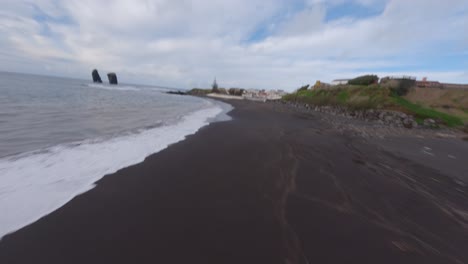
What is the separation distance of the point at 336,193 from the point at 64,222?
4524 mm

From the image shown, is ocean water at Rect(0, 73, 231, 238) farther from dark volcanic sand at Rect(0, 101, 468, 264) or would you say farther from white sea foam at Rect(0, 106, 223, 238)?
dark volcanic sand at Rect(0, 101, 468, 264)

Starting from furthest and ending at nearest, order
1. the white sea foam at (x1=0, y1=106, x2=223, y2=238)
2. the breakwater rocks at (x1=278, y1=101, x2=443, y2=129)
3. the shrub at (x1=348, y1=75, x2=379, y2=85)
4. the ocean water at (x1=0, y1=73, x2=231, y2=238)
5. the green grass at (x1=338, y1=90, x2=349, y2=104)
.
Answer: the shrub at (x1=348, y1=75, x2=379, y2=85)
the green grass at (x1=338, y1=90, x2=349, y2=104)
the breakwater rocks at (x1=278, y1=101, x2=443, y2=129)
the ocean water at (x1=0, y1=73, x2=231, y2=238)
the white sea foam at (x1=0, y1=106, x2=223, y2=238)

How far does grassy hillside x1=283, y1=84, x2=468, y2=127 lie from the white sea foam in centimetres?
2393

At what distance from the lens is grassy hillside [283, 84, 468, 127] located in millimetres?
18597

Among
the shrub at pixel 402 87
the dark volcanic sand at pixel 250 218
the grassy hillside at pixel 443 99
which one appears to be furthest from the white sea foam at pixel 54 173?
the shrub at pixel 402 87

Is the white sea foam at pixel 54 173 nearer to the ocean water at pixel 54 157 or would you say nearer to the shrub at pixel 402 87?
the ocean water at pixel 54 157

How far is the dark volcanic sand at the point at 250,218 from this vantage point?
211 centimetres

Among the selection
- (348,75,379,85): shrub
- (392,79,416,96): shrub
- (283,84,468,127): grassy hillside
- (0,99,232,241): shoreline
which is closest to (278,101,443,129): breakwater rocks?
(283,84,468,127): grassy hillside

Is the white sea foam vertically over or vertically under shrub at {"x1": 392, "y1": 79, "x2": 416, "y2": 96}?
under

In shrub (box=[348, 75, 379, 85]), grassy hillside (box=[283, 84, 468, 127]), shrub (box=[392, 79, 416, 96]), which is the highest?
shrub (box=[348, 75, 379, 85])

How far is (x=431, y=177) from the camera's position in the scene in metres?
5.16

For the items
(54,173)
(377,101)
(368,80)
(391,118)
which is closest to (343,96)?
(377,101)

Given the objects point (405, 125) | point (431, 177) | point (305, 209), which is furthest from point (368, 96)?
point (305, 209)

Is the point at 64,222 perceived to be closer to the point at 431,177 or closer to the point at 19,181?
the point at 19,181
